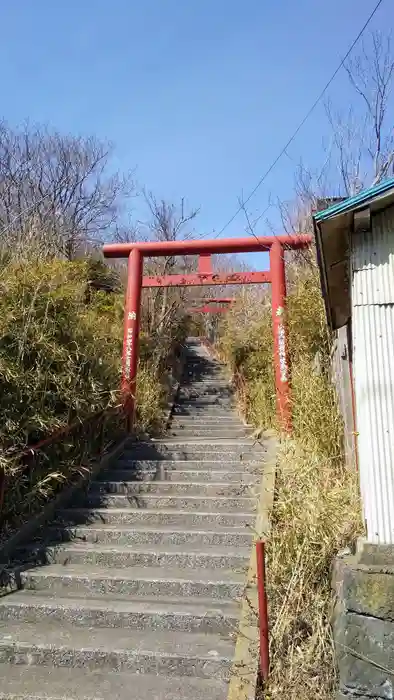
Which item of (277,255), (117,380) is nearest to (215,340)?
(277,255)

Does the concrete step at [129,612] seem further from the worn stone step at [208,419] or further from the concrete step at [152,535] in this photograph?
the worn stone step at [208,419]

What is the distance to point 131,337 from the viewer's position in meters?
9.84

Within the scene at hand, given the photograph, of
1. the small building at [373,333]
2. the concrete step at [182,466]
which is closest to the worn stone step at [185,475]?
the concrete step at [182,466]

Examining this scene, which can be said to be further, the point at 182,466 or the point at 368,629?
the point at 182,466

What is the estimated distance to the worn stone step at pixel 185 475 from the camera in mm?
7023

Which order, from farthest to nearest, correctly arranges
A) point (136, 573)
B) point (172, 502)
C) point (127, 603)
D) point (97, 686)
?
point (172, 502)
point (136, 573)
point (127, 603)
point (97, 686)

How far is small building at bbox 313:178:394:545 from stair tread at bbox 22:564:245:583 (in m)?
1.76

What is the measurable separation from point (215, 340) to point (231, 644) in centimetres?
1849

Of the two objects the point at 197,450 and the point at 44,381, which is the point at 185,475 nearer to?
the point at 197,450

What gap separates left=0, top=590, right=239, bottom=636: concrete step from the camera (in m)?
4.30

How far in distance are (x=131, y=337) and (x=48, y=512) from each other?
4314 millimetres

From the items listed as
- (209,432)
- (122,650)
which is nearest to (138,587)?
(122,650)

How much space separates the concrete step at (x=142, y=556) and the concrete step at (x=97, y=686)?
1.39 meters

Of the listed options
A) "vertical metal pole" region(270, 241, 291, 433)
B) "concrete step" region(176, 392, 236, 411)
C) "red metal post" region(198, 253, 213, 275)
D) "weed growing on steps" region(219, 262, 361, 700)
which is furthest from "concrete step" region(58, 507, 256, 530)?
"concrete step" region(176, 392, 236, 411)
